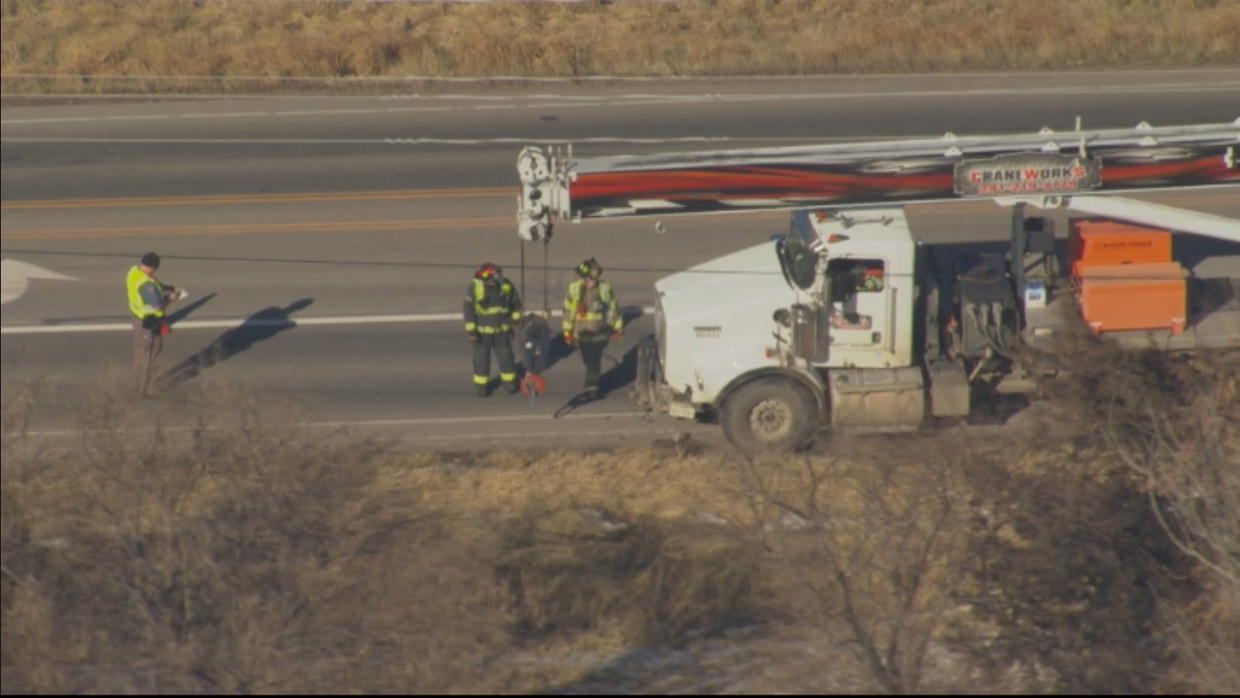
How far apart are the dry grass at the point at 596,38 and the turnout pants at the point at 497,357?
13232 mm

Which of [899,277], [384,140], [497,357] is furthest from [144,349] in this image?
[384,140]

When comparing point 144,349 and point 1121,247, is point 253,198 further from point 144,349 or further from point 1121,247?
point 1121,247

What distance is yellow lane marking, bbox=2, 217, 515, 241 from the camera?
23875 millimetres

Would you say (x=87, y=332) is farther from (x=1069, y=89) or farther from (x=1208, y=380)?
(x=1069, y=89)

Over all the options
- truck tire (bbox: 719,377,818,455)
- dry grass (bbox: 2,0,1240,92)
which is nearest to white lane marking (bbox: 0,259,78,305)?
dry grass (bbox: 2,0,1240,92)

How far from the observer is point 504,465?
1592cm

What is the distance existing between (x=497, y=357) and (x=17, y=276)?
8749 mm

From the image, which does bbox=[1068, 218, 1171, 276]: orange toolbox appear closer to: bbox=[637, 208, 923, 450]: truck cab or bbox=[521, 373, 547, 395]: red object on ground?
bbox=[637, 208, 923, 450]: truck cab

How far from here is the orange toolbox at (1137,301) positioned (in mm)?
15078

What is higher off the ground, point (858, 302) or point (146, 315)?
point (858, 302)

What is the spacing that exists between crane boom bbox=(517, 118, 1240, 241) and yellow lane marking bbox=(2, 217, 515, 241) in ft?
28.8

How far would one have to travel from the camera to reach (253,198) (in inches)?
989

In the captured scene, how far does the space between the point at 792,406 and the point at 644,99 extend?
13.2 meters

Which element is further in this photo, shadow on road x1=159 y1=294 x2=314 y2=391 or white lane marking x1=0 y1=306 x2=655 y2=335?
white lane marking x1=0 y1=306 x2=655 y2=335
